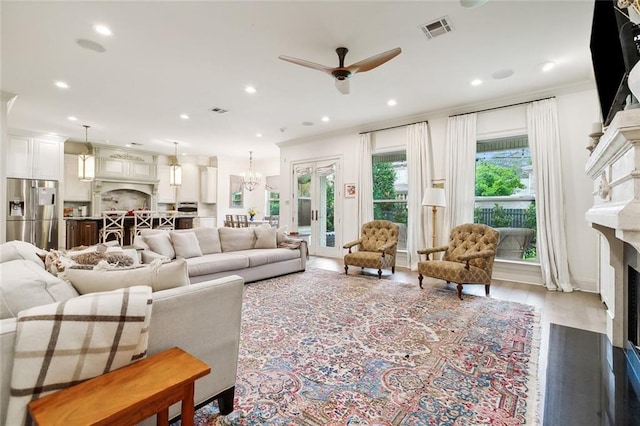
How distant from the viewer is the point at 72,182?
7.73 metres

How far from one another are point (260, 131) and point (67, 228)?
204 inches

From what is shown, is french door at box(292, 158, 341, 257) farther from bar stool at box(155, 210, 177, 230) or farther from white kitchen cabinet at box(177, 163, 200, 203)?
white kitchen cabinet at box(177, 163, 200, 203)

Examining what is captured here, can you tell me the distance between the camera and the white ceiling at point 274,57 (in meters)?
2.69

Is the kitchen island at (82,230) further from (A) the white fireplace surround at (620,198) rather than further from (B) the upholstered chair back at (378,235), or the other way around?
(A) the white fireplace surround at (620,198)

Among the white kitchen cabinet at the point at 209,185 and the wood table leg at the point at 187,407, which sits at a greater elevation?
the white kitchen cabinet at the point at 209,185

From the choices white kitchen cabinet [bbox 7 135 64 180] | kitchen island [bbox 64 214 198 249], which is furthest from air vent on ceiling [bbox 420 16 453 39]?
white kitchen cabinet [bbox 7 135 64 180]

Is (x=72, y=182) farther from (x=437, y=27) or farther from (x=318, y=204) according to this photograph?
(x=437, y=27)

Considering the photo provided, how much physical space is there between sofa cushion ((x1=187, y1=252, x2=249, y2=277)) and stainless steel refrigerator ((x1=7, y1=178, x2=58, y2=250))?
16.9 feet

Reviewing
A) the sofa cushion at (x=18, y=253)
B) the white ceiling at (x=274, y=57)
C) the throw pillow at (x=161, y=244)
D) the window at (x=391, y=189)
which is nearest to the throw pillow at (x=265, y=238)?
the throw pillow at (x=161, y=244)

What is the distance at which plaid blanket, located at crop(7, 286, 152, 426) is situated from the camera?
0.95 metres

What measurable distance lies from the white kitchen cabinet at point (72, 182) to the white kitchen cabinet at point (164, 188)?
204 cm

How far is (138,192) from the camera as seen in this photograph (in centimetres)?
937

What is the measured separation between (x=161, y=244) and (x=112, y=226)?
436 cm

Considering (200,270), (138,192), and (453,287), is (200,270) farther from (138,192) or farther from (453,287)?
(138,192)
